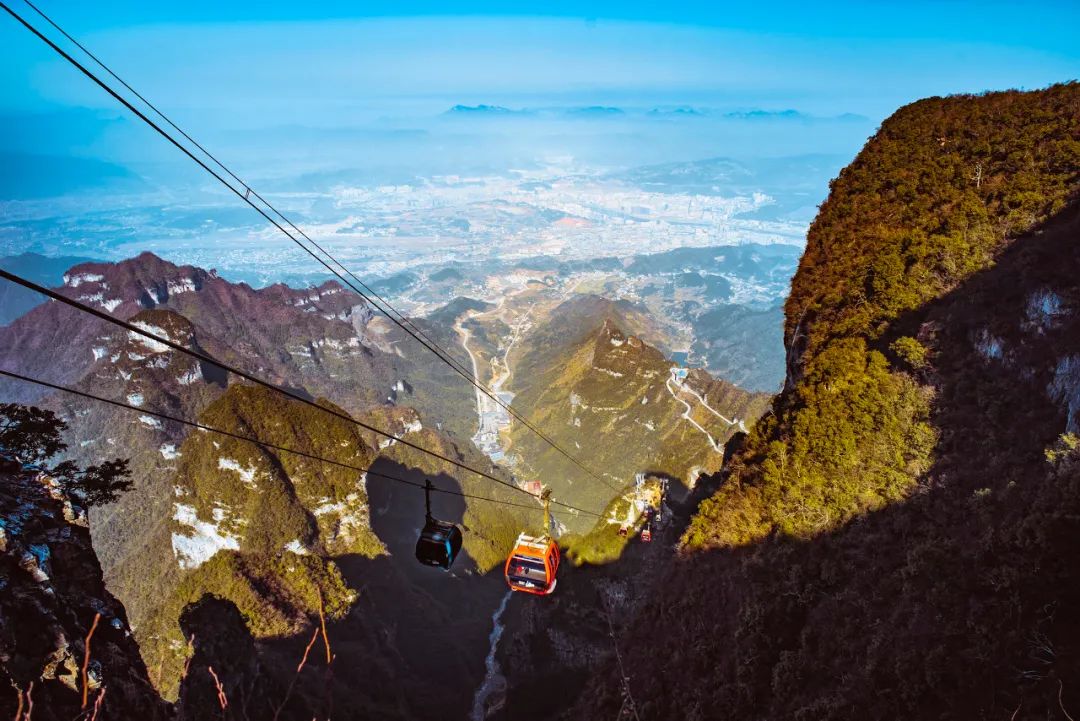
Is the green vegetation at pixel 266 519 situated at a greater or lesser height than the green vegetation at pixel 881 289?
lesser

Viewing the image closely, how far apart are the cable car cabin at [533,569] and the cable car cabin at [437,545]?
10489 millimetres

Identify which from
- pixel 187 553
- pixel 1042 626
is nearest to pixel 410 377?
pixel 187 553

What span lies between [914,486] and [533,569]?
1797cm

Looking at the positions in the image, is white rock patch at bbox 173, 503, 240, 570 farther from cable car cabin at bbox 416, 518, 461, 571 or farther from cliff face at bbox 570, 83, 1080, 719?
cable car cabin at bbox 416, 518, 461, 571

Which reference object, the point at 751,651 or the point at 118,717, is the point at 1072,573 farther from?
the point at 118,717

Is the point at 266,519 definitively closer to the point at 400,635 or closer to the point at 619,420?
the point at 400,635

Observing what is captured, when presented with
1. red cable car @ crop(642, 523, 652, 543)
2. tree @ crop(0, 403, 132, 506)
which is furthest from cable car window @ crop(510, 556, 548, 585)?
tree @ crop(0, 403, 132, 506)

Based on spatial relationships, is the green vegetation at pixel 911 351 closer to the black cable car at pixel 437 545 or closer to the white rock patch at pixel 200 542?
the black cable car at pixel 437 545

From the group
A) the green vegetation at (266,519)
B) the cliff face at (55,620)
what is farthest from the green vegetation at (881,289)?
the green vegetation at (266,519)

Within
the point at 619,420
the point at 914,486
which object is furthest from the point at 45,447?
the point at 619,420

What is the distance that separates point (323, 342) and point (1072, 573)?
616ft

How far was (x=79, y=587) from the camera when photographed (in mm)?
17234

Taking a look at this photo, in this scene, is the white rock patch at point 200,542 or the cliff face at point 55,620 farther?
the white rock patch at point 200,542

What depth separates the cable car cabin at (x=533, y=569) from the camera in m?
30.5
